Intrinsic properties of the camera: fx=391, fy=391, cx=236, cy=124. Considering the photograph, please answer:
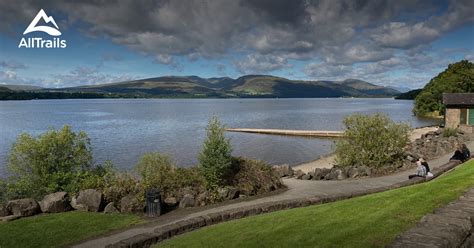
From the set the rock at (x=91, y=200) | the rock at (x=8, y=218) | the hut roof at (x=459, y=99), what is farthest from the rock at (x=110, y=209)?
the hut roof at (x=459, y=99)

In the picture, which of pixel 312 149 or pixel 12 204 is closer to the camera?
pixel 12 204

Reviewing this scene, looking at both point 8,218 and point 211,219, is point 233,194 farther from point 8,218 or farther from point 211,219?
point 8,218

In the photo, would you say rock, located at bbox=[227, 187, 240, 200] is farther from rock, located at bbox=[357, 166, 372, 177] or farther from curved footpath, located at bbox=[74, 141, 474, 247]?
rock, located at bbox=[357, 166, 372, 177]

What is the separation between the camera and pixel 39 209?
17828 mm

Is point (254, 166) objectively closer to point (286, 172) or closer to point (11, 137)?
point (286, 172)

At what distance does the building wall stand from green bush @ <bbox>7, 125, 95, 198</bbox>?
170 ft

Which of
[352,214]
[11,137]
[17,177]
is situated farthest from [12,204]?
[11,137]

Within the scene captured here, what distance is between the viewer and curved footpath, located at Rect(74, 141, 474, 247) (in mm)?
13142

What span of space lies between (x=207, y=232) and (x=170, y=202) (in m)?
6.96

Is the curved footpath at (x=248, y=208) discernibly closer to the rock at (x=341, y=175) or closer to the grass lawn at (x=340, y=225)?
the grass lawn at (x=340, y=225)

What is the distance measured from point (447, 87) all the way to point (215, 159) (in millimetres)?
89793

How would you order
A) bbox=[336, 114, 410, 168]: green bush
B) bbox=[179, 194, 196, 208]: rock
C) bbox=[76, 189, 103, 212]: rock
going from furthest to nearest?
bbox=[336, 114, 410, 168]: green bush < bbox=[179, 194, 196, 208]: rock < bbox=[76, 189, 103, 212]: rock

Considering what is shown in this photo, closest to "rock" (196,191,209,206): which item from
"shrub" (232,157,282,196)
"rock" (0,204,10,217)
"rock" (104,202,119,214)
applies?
"shrub" (232,157,282,196)

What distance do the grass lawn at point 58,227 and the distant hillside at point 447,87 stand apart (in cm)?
9402
